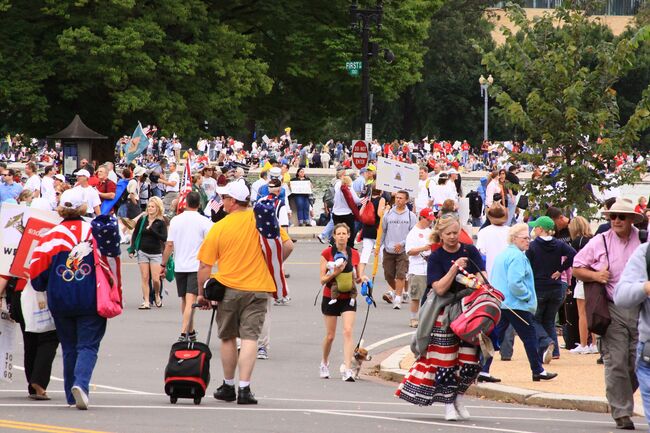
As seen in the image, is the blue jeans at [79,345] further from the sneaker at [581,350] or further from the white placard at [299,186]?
the white placard at [299,186]

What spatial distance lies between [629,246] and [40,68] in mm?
31522

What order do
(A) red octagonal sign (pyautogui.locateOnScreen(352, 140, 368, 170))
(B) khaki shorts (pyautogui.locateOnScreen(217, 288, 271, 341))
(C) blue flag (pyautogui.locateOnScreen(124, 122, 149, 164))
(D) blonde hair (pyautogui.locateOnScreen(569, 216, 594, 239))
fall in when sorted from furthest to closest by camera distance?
(A) red octagonal sign (pyautogui.locateOnScreen(352, 140, 368, 170)) < (C) blue flag (pyautogui.locateOnScreen(124, 122, 149, 164)) < (D) blonde hair (pyautogui.locateOnScreen(569, 216, 594, 239)) < (B) khaki shorts (pyautogui.locateOnScreen(217, 288, 271, 341))

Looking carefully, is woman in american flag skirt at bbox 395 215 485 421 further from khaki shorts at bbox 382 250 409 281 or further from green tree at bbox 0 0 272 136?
green tree at bbox 0 0 272 136

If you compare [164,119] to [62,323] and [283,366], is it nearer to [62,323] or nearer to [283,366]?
[283,366]

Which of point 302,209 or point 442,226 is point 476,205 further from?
point 442,226

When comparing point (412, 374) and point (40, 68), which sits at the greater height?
point (40, 68)

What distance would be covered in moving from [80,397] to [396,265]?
31.8 ft

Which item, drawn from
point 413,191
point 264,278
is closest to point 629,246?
point 264,278

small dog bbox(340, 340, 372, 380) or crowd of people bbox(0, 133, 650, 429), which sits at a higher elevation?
crowd of people bbox(0, 133, 650, 429)

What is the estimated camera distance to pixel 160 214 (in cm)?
1962

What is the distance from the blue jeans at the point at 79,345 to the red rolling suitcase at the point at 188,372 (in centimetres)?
61

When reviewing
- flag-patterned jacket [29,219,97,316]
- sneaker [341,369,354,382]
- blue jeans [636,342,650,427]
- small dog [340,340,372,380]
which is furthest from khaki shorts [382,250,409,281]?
blue jeans [636,342,650,427]

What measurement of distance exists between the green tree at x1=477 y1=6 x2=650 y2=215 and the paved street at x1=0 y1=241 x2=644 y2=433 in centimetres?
298

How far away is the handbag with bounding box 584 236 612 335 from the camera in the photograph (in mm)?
10477
